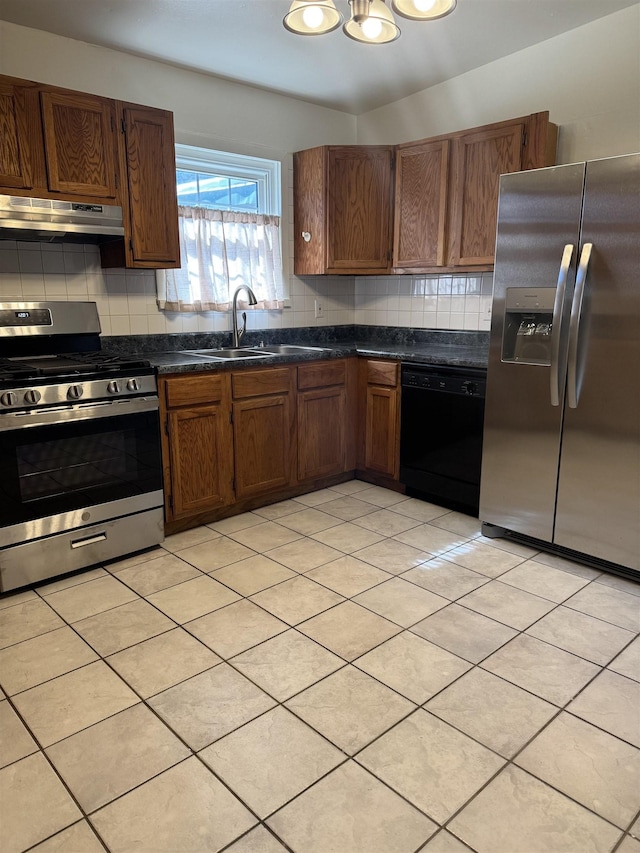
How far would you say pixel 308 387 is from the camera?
11.9ft

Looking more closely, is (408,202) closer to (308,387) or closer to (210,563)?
(308,387)

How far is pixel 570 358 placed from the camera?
2.55 metres

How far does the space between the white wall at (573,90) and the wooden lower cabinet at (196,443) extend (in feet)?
7.52

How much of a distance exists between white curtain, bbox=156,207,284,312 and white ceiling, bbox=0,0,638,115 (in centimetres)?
83

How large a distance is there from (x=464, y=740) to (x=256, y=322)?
9.79ft

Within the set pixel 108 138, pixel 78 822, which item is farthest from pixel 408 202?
pixel 78 822

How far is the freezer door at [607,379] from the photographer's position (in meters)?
2.39

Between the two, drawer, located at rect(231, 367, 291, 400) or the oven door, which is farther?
drawer, located at rect(231, 367, 291, 400)

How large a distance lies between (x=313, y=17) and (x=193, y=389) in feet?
5.62

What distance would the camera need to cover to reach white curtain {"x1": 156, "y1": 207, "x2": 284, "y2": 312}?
3.60 m

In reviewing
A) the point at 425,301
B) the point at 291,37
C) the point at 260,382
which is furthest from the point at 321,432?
the point at 291,37

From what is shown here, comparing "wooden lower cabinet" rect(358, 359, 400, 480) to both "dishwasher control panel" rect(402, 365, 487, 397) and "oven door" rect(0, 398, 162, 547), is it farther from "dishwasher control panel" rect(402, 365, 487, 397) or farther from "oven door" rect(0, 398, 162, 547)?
"oven door" rect(0, 398, 162, 547)

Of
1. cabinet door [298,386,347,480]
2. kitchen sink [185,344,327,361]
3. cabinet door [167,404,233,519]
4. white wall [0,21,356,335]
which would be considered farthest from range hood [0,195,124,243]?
cabinet door [298,386,347,480]

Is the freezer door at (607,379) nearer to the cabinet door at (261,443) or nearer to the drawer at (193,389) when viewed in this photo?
the cabinet door at (261,443)
